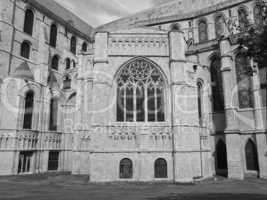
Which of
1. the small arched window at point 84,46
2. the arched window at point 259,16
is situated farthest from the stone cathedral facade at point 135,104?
the small arched window at point 84,46

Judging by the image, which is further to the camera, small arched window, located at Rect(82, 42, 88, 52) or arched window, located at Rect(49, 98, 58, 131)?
small arched window, located at Rect(82, 42, 88, 52)

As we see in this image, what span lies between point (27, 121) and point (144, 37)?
1411 cm

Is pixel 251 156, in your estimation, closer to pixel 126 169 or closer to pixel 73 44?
pixel 126 169

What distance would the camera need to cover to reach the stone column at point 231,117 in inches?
671

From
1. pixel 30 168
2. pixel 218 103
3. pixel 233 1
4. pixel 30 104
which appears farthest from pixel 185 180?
pixel 233 1

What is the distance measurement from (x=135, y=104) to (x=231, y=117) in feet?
25.8

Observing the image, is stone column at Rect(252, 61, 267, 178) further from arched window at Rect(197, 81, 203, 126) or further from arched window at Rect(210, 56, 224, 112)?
arched window at Rect(197, 81, 203, 126)

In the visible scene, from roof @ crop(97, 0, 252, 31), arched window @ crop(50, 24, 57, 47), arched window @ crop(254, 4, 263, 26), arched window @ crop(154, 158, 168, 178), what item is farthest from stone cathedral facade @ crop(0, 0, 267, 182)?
arched window @ crop(50, 24, 57, 47)

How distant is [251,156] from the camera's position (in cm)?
1814

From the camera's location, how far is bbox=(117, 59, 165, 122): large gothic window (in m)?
17.0

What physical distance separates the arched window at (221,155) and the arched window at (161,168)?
629cm

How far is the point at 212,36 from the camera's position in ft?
84.8

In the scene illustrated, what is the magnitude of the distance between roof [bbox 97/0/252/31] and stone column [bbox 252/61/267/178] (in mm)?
11754

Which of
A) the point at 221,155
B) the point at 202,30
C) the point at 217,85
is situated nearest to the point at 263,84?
the point at 217,85
